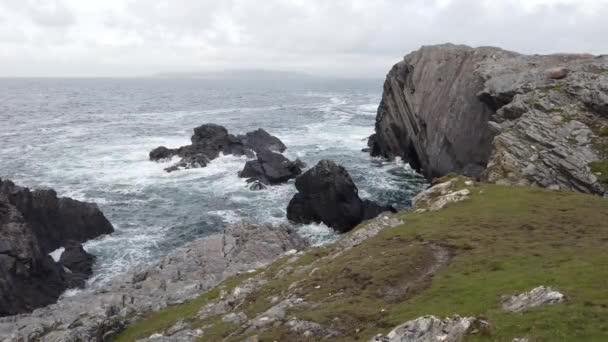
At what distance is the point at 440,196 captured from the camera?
34031 mm

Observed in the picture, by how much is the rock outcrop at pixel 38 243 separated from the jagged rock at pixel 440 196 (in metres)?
29.0

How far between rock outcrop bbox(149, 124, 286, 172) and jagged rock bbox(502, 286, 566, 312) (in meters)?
69.3

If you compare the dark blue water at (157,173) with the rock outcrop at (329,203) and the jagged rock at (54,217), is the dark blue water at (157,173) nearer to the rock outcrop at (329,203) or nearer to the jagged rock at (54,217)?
the rock outcrop at (329,203)

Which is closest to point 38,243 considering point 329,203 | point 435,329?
point 329,203

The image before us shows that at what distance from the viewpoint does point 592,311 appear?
1398cm

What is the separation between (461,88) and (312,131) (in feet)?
189

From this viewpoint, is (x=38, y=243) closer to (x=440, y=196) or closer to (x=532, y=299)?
(x=440, y=196)

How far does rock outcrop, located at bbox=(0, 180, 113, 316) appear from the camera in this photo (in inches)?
1513

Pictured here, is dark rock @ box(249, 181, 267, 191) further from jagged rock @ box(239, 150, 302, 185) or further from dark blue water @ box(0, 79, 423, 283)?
dark blue water @ box(0, 79, 423, 283)

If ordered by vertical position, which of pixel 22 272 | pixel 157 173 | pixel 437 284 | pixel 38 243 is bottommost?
pixel 22 272

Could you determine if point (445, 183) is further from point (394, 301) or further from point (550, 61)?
point (550, 61)


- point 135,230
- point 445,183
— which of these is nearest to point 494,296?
point 445,183

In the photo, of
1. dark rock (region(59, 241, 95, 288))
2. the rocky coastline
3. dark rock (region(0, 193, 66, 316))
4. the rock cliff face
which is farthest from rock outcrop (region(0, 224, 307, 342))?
the rock cliff face

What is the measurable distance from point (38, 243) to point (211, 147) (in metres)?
46.2
